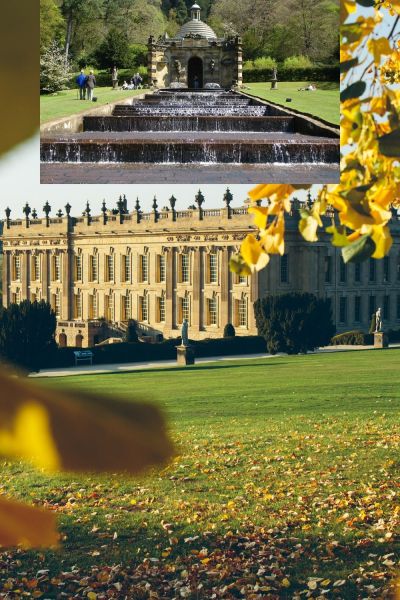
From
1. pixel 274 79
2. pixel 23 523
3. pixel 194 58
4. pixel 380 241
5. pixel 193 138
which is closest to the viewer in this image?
pixel 23 523

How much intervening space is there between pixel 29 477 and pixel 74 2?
1761 millimetres

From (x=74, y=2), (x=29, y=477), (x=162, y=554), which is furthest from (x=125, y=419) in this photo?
(x=29, y=477)

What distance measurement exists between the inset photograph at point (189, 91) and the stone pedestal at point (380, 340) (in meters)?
0.70

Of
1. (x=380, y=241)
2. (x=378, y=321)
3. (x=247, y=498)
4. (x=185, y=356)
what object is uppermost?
(x=380, y=241)

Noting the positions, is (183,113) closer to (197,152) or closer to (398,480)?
(197,152)

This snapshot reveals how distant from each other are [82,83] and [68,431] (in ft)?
10.0

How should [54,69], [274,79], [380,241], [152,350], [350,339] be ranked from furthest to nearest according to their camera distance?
[350,339], [152,350], [274,79], [54,69], [380,241]

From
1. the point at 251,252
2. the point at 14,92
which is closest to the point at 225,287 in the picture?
the point at 251,252

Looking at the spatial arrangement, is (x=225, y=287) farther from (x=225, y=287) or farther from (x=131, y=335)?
(x=131, y=335)

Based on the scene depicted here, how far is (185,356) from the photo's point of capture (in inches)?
137

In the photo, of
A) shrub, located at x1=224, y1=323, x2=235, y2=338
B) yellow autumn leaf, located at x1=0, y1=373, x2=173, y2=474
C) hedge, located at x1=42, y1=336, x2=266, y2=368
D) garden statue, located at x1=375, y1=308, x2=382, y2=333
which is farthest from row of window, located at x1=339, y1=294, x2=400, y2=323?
yellow autumn leaf, located at x1=0, y1=373, x2=173, y2=474

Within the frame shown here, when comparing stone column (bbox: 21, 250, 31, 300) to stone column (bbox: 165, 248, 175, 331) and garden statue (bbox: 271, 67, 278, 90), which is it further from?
garden statue (bbox: 271, 67, 278, 90)

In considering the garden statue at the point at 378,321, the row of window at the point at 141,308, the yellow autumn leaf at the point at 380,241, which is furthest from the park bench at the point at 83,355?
the yellow autumn leaf at the point at 380,241

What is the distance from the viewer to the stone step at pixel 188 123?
3.68 metres
